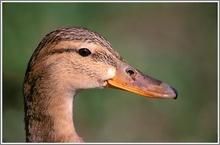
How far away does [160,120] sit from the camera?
540 centimetres

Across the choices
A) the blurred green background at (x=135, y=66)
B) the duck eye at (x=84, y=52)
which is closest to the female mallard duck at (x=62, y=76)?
the duck eye at (x=84, y=52)

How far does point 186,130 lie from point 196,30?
61.8 inches

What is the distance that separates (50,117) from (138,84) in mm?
438

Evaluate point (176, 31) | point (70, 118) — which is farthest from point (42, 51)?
point (176, 31)

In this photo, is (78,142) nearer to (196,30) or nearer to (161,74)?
(161,74)

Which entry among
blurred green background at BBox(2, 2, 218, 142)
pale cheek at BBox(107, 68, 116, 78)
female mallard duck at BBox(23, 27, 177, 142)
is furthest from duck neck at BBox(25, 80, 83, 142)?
blurred green background at BBox(2, 2, 218, 142)

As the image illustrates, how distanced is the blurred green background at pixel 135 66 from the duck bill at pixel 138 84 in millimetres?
1452

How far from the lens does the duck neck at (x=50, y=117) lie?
9.93ft

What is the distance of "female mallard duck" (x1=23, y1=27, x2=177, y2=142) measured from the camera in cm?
295

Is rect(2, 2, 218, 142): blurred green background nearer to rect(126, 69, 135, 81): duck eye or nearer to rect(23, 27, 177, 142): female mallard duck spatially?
rect(23, 27, 177, 142): female mallard duck

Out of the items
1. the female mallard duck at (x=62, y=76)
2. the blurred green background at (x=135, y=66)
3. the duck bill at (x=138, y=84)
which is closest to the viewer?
the female mallard duck at (x=62, y=76)

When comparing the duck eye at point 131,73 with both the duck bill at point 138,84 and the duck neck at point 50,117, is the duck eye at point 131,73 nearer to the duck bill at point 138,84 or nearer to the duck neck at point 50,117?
the duck bill at point 138,84

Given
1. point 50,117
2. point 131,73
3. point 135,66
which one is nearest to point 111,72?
point 131,73

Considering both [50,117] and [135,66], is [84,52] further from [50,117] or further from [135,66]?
[135,66]
